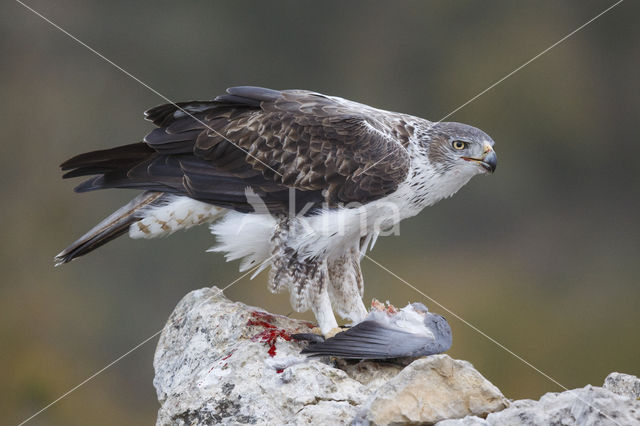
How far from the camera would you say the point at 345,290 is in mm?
4156

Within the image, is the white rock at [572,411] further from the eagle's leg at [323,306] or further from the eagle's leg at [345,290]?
the eagle's leg at [345,290]

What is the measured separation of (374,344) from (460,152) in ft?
3.44

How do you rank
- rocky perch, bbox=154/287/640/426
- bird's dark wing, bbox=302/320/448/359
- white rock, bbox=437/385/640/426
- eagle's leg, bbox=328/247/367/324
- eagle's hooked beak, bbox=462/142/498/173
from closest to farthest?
white rock, bbox=437/385/640/426 < rocky perch, bbox=154/287/640/426 < bird's dark wing, bbox=302/320/448/359 < eagle's hooked beak, bbox=462/142/498/173 < eagle's leg, bbox=328/247/367/324

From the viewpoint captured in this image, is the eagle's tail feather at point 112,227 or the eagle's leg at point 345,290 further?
the eagle's leg at point 345,290

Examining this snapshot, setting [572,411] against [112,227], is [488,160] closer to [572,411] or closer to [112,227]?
[572,411]

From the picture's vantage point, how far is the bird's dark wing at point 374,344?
3.36 metres

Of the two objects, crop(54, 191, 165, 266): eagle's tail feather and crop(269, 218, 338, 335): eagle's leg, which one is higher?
crop(54, 191, 165, 266): eagle's tail feather

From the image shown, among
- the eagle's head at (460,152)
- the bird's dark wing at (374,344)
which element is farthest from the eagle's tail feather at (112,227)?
the eagle's head at (460,152)

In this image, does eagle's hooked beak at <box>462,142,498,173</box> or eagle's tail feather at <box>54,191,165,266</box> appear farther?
eagle's tail feather at <box>54,191,165,266</box>

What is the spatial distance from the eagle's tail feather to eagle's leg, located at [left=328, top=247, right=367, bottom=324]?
1.00m

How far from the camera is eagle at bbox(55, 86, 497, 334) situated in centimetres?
378

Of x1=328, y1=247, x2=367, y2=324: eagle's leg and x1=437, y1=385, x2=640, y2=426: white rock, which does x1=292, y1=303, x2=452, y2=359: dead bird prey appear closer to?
x1=328, y1=247, x2=367, y2=324: eagle's leg

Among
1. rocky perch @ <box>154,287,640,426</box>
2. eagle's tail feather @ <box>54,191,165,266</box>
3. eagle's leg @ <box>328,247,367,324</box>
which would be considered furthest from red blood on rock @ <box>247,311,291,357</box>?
eagle's tail feather @ <box>54,191,165,266</box>

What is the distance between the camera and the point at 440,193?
3898 millimetres
